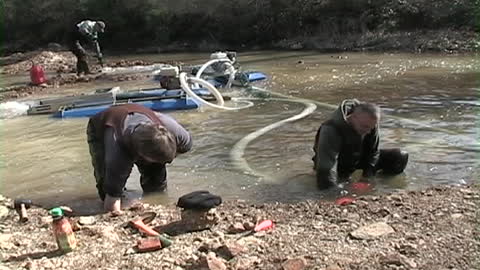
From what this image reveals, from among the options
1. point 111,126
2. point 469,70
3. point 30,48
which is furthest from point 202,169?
point 30,48

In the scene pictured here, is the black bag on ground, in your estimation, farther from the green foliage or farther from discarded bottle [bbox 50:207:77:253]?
the green foliage

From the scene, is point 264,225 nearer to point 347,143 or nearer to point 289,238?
point 289,238

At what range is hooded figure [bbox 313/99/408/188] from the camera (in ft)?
16.9

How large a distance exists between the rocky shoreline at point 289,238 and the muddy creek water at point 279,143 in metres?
0.86

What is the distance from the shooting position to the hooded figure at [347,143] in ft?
16.9

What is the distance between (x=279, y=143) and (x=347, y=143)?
7.55 ft

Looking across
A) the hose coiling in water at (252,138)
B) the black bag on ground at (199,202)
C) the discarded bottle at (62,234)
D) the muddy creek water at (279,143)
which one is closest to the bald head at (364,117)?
the muddy creek water at (279,143)

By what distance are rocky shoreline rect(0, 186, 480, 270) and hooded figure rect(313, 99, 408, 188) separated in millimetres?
651

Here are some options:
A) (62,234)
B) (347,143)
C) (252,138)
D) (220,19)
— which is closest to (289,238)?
(62,234)

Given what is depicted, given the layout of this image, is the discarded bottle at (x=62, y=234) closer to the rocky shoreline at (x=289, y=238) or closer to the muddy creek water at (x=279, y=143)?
the rocky shoreline at (x=289, y=238)

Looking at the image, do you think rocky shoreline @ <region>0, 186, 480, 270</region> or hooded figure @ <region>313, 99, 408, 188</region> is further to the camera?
hooded figure @ <region>313, 99, 408, 188</region>

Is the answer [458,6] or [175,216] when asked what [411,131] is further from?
[458,6]

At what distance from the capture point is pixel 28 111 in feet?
37.5

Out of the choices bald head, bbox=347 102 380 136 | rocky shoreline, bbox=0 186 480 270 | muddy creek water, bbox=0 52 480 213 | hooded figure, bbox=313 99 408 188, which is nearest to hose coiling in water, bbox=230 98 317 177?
muddy creek water, bbox=0 52 480 213
